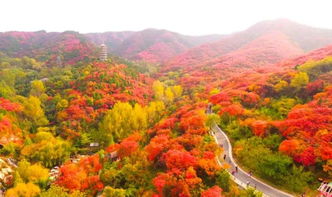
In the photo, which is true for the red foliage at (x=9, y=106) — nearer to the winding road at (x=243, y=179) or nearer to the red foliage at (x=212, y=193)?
the winding road at (x=243, y=179)

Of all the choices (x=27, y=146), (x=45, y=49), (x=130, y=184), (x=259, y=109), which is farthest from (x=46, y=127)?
(x=45, y=49)

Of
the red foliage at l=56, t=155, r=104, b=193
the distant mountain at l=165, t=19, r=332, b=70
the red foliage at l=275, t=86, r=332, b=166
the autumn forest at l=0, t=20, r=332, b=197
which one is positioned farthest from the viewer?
the distant mountain at l=165, t=19, r=332, b=70

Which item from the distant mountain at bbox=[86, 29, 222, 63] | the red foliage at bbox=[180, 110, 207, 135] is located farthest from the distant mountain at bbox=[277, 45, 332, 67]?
the distant mountain at bbox=[86, 29, 222, 63]

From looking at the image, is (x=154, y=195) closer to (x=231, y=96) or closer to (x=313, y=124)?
(x=313, y=124)

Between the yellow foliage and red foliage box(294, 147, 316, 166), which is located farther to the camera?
the yellow foliage

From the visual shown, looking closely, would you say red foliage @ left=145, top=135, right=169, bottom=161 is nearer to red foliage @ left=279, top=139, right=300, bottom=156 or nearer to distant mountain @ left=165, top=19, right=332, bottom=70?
red foliage @ left=279, top=139, right=300, bottom=156

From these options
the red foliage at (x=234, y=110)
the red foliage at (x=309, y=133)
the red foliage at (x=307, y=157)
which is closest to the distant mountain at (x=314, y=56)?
the red foliage at (x=234, y=110)
